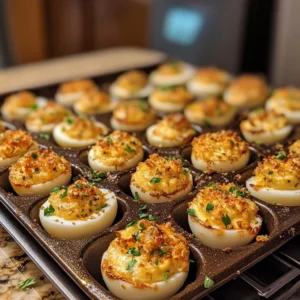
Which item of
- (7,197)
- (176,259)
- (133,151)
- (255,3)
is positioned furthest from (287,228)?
(255,3)

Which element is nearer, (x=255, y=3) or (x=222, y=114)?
(x=222, y=114)

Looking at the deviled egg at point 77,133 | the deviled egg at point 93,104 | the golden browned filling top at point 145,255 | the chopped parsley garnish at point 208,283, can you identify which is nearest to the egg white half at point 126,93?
the deviled egg at point 93,104

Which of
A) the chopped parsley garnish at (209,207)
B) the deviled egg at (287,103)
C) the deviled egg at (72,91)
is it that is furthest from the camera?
the deviled egg at (72,91)

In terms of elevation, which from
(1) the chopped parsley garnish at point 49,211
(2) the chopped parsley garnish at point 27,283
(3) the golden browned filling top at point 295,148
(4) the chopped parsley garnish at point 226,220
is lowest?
(2) the chopped parsley garnish at point 27,283

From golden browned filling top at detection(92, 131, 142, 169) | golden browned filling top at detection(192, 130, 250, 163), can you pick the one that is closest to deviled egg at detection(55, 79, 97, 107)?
golden browned filling top at detection(92, 131, 142, 169)

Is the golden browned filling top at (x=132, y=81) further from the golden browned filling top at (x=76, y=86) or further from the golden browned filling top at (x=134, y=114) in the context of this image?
the golden browned filling top at (x=134, y=114)

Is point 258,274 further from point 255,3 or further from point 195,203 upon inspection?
point 255,3
